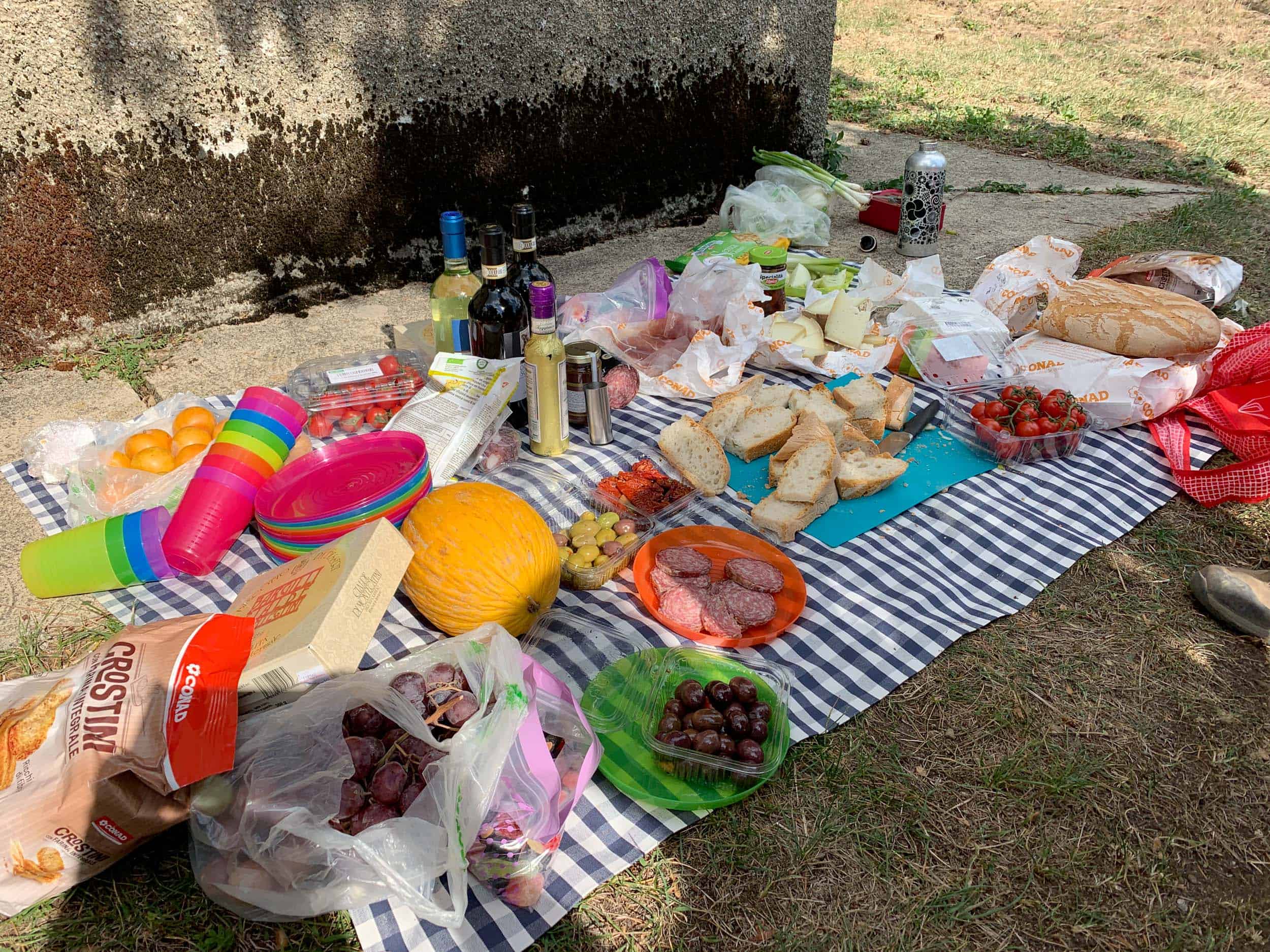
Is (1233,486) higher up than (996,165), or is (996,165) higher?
(996,165)

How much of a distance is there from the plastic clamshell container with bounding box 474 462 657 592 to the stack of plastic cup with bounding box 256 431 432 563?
1.08ft

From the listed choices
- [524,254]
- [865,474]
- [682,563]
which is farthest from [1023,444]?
[524,254]

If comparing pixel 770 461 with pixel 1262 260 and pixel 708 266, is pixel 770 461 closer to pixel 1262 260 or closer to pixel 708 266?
pixel 708 266

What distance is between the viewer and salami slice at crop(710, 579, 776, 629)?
2.13 metres

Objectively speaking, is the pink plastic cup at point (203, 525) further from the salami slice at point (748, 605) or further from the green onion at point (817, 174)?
the green onion at point (817, 174)

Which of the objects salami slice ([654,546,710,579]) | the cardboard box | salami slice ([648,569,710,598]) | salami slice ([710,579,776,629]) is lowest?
salami slice ([710,579,776,629])

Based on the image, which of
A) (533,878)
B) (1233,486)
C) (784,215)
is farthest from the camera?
(784,215)

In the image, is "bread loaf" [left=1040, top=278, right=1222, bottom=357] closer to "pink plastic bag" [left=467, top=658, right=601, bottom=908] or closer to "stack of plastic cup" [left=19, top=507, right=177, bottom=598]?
"pink plastic bag" [left=467, top=658, right=601, bottom=908]

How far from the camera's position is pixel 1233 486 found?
2.74 meters

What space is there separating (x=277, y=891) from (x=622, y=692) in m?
0.84

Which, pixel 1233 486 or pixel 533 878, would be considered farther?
pixel 1233 486

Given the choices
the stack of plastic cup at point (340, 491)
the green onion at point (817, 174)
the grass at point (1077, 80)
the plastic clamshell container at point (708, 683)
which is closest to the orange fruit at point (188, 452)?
the stack of plastic cup at point (340, 491)

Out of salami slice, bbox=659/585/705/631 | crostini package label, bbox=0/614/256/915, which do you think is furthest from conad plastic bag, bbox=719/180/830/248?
crostini package label, bbox=0/614/256/915

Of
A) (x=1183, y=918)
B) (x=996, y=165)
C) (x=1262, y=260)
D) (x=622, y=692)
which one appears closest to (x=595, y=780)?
(x=622, y=692)
